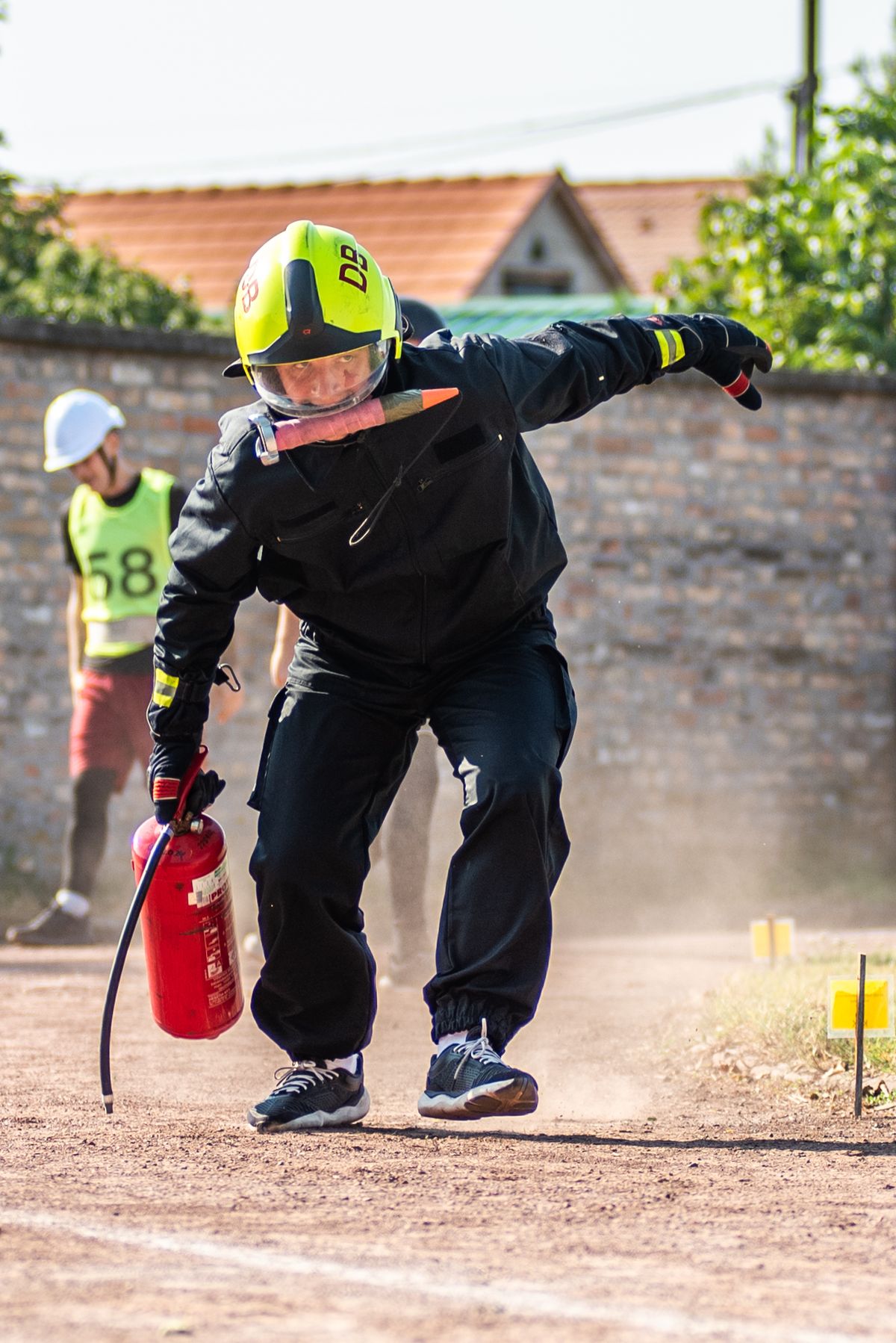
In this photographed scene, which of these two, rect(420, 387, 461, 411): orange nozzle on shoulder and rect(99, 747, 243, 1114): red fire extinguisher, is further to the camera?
rect(99, 747, 243, 1114): red fire extinguisher

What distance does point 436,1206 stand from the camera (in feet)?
11.4

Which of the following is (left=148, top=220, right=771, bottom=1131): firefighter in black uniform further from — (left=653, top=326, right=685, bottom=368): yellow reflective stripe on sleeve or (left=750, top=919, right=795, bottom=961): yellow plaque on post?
(left=750, top=919, right=795, bottom=961): yellow plaque on post

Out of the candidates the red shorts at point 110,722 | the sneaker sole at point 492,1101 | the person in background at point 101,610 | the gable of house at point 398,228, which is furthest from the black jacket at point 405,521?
the gable of house at point 398,228

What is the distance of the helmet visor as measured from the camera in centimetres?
402

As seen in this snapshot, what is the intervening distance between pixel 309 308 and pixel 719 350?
1.22 metres

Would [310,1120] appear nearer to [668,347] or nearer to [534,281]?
[668,347]

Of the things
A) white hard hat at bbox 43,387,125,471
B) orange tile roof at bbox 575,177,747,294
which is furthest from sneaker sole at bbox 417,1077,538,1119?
orange tile roof at bbox 575,177,747,294

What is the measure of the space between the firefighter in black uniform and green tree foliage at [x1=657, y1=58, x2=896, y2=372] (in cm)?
854

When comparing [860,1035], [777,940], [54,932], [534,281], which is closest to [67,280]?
[54,932]

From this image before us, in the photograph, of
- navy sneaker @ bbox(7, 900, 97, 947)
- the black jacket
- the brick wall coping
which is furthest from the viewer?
the brick wall coping

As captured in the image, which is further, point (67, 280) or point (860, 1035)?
point (67, 280)

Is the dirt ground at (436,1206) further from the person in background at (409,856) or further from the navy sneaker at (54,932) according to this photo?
the navy sneaker at (54,932)

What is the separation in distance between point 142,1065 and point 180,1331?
2952mm

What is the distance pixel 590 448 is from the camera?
10.6 metres
